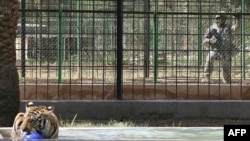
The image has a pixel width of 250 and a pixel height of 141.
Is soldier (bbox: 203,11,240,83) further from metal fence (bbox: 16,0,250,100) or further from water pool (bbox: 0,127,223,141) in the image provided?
water pool (bbox: 0,127,223,141)

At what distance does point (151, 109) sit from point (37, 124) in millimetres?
5864

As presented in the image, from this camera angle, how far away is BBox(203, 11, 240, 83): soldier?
1404cm

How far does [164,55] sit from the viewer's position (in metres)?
14.0

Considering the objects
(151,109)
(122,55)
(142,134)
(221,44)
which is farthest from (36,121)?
(221,44)

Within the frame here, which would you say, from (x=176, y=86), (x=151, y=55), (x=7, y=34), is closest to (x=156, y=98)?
(x=176, y=86)

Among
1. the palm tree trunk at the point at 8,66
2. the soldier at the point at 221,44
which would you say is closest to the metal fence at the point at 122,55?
the soldier at the point at 221,44

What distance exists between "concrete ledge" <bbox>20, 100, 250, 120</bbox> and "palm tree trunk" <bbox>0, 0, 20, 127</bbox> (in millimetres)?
2260

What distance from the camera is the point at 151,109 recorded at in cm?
1250

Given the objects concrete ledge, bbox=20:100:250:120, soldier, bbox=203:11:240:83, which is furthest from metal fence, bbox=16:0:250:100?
concrete ledge, bbox=20:100:250:120

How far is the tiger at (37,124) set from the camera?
676 centimetres

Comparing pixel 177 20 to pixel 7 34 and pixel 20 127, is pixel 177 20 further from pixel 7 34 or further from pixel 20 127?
pixel 20 127

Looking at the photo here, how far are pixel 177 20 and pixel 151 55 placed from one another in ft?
3.31

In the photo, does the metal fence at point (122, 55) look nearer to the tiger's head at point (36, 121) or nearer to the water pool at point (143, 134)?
the water pool at point (143, 134)

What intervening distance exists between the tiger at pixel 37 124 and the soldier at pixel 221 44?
7.43 meters
